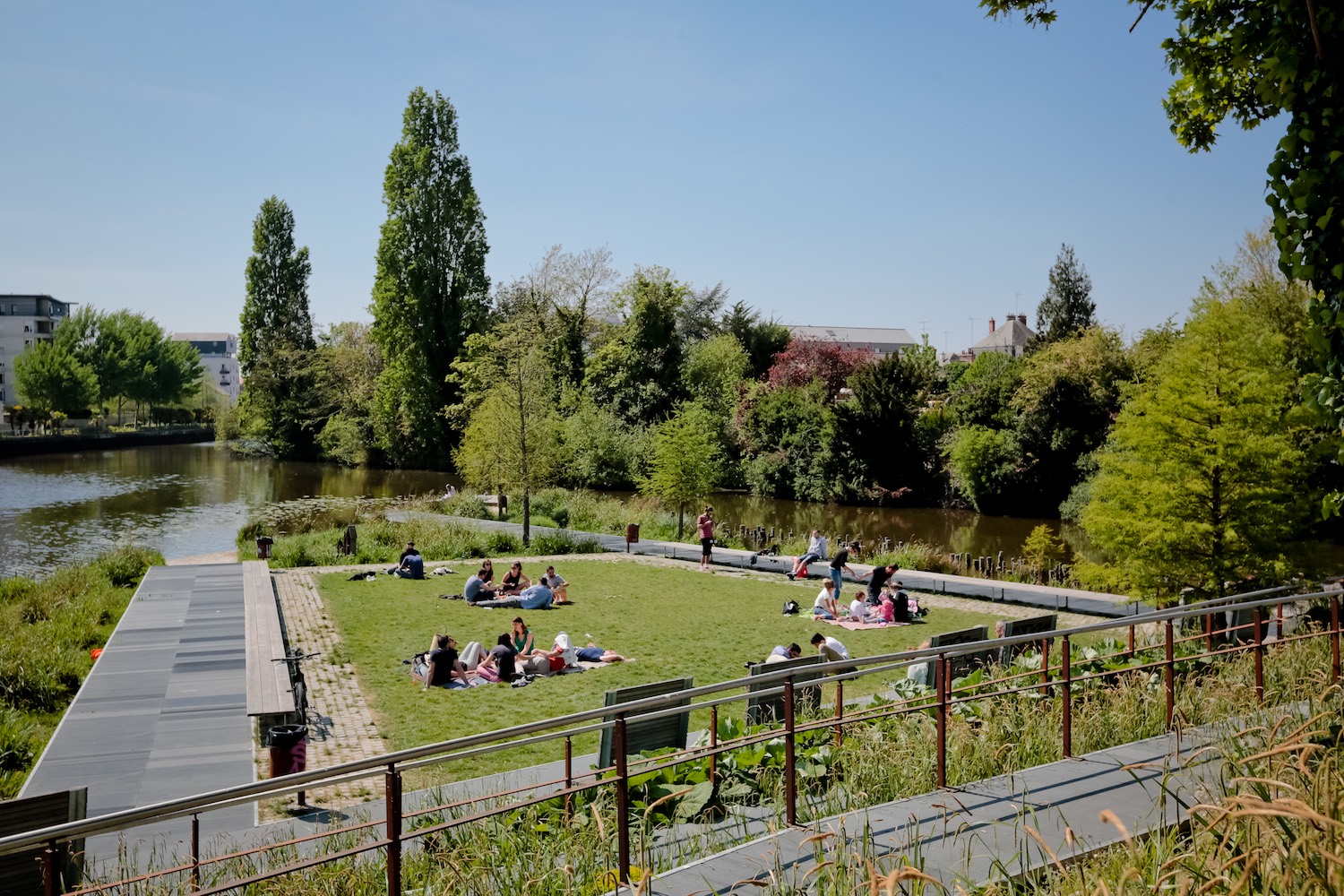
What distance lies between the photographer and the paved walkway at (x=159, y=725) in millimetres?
9750

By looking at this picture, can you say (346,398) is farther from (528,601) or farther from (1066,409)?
(528,601)

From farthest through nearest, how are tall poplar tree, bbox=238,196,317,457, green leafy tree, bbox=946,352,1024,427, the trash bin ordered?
tall poplar tree, bbox=238,196,317,457, green leafy tree, bbox=946,352,1024,427, the trash bin

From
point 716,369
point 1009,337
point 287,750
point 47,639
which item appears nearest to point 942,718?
point 287,750

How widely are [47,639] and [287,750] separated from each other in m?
9.28

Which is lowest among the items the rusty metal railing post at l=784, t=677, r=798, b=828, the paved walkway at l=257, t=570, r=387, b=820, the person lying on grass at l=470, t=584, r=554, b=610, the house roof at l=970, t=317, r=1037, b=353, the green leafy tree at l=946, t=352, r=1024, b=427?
the paved walkway at l=257, t=570, r=387, b=820

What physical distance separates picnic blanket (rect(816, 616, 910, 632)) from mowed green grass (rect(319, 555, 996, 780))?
20 centimetres

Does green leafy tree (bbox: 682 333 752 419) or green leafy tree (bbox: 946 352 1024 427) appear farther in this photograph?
green leafy tree (bbox: 682 333 752 419)

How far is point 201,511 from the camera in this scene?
43.1 meters

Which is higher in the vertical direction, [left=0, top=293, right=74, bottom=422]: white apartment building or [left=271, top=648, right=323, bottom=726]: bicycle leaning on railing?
[left=0, top=293, right=74, bottom=422]: white apartment building

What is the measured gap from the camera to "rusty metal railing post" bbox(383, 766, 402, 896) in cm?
453

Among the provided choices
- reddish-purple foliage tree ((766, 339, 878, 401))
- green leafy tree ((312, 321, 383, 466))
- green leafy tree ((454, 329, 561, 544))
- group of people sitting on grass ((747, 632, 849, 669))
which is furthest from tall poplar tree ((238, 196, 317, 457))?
group of people sitting on grass ((747, 632, 849, 669))

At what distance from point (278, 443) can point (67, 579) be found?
169 feet

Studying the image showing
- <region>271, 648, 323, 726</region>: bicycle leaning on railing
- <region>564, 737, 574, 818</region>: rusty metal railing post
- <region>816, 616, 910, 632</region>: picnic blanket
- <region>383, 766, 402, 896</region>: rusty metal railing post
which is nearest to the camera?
<region>383, 766, 402, 896</region>: rusty metal railing post

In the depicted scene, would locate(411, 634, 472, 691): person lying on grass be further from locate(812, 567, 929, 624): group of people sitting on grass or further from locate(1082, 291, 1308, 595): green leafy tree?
locate(1082, 291, 1308, 595): green leafy tree
